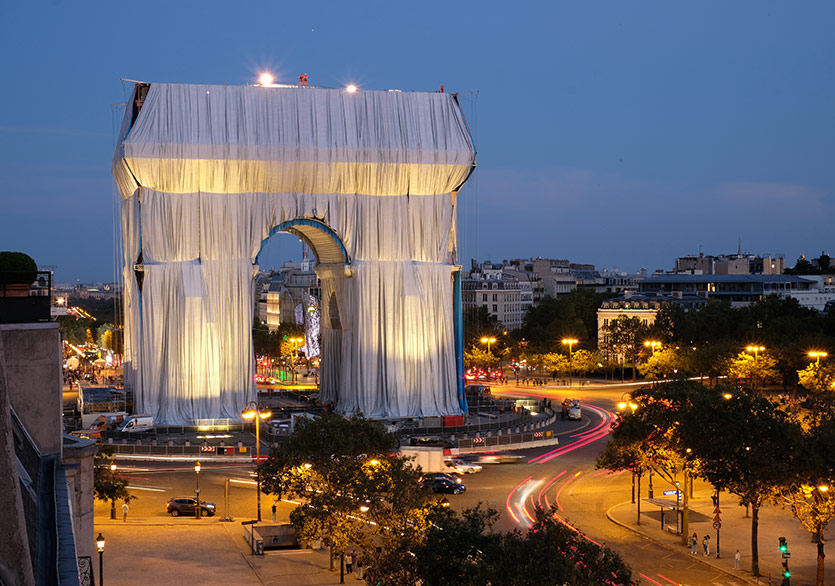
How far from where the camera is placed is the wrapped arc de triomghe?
55438 mm

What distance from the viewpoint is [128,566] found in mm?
29750

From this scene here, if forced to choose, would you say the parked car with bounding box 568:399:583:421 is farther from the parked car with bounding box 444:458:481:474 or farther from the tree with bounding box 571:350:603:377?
the tree with bounding box 571:350:603:377

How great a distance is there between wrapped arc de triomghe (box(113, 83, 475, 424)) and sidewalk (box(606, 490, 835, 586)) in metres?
22.2

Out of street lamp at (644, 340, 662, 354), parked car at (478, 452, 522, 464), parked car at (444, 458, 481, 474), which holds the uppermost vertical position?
street lamp at (644, 340, 662, 354)

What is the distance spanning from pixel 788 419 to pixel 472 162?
3047cm

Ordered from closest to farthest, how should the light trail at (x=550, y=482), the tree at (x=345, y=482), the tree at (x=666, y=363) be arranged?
the tree at (x=345, y=482), the light trail at (x=550, y=482), the tree at (x=666, y=363)

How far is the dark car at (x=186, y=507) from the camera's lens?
121 ft

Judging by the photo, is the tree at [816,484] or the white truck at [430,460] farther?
the white truck at [430,460]

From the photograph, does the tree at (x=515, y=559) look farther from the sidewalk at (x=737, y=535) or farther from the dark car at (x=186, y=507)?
the dark car at (x=186, y=507)

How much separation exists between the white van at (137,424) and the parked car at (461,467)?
1642 centimetres

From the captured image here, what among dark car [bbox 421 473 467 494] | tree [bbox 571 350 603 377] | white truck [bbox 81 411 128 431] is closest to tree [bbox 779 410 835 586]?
dark car [bbox 421 473 467 494]

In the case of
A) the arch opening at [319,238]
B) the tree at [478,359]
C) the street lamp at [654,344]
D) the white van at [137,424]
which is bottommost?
the white van at [137,424]

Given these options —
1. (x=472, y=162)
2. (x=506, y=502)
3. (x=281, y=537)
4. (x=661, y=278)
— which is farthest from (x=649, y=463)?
(x=661, y=278)

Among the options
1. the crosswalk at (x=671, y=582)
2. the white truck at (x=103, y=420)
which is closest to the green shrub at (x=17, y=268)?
the crosswalk at (x=671, y=582)
